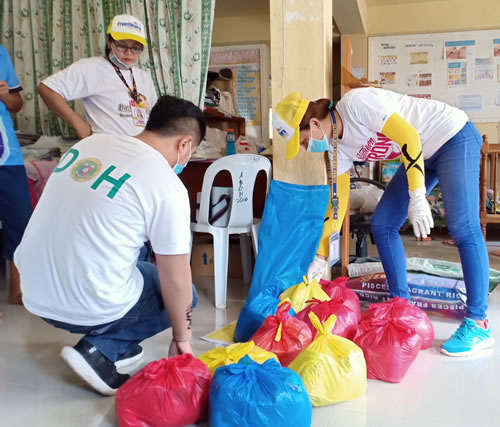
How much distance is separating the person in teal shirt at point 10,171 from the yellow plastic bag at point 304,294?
54.8 inches

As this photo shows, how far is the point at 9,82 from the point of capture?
102 inches

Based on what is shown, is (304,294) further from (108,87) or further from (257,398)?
(108,87)

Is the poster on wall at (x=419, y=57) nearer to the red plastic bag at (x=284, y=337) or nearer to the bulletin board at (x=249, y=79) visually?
the bulletin board at (x=249, y=79)

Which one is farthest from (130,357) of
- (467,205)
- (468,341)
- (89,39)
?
(89,39)

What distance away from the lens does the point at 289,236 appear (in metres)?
2.44

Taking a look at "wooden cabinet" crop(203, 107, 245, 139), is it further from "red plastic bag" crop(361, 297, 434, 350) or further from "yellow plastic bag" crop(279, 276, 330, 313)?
"red plastic bag" crop(361, 297, 434, 350)

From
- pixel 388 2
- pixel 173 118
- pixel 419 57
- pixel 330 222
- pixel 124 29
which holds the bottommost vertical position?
pixel 330 222

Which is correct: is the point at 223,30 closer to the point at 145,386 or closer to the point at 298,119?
the point at 298,119

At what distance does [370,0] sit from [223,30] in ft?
5.81

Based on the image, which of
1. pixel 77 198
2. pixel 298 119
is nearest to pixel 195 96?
pixel 298 119

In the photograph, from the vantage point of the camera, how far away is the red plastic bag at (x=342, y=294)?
2061 millimetres

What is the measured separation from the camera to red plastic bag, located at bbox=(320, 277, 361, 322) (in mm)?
2061

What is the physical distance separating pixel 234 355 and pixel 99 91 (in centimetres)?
163

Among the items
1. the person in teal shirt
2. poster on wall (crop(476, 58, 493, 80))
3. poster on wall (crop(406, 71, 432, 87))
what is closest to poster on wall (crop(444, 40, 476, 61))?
poster on wall (crop(476, 58, 493, 80))
